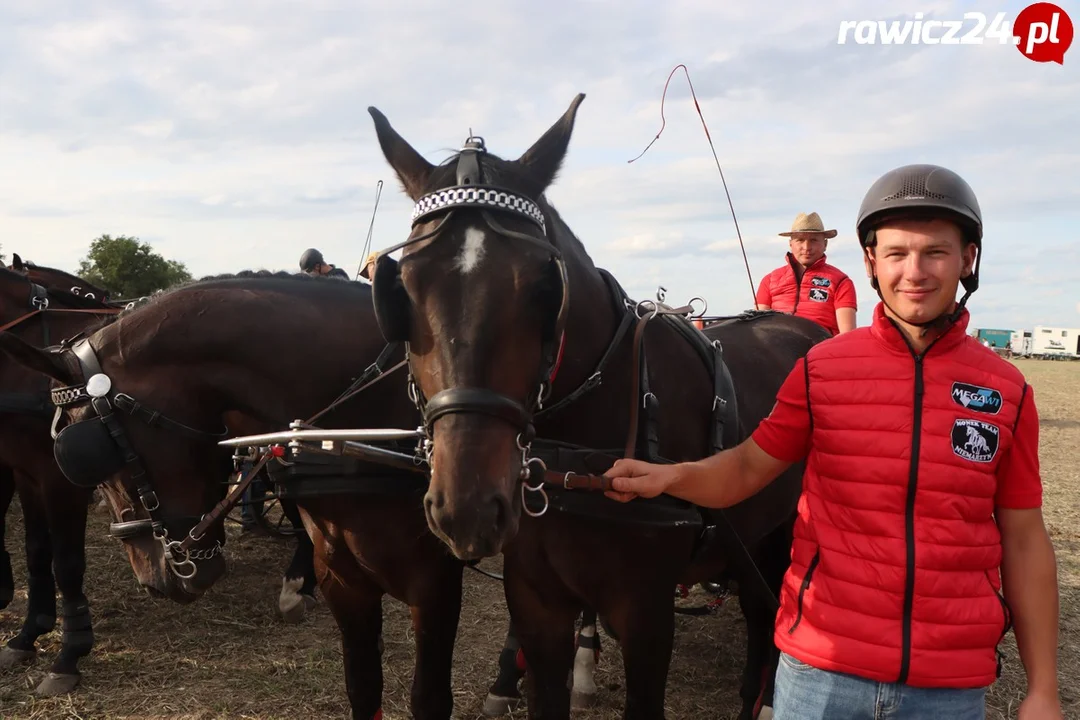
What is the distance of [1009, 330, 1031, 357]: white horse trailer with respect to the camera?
7331 cm

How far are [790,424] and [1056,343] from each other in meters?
83.3

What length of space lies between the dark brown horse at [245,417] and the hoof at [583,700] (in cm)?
133

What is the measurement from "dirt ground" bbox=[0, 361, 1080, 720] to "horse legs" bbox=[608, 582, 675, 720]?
1.67 metres

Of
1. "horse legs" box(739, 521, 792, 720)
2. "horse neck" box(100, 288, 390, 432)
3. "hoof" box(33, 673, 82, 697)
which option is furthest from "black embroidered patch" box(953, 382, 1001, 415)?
"hoof" box(33, 673, 82, 697)

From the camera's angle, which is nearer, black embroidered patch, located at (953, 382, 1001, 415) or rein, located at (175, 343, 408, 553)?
black embroidered patch, located at (953, 382, 1001, 415)

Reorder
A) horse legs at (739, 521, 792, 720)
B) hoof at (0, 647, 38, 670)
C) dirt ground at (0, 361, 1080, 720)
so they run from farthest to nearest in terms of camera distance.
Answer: hoof at (0, 647, 38, 670) < dirt ground at (0, 361, 1080, 720) < horse legs at (739, 521, 792, 720)

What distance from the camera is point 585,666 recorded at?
4.12 m

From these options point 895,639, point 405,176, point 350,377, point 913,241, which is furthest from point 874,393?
point 350,377

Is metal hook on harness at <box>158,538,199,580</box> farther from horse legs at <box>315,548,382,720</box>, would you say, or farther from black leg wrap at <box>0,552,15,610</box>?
black leg wrap at <box>0,552,15,610</box>

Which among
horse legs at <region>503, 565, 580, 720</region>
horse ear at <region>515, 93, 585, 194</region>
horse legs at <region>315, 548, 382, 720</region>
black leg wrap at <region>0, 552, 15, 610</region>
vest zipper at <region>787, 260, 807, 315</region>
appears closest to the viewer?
horse ear at <region>515, 93, 585, 194</region>

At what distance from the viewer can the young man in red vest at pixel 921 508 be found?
160 cm

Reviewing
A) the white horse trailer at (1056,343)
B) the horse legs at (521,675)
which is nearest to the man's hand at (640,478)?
the horse legs at (521,675)

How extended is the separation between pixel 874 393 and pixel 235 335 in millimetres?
2206

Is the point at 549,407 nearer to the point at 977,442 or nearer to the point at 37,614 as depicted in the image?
the point at 977,442
